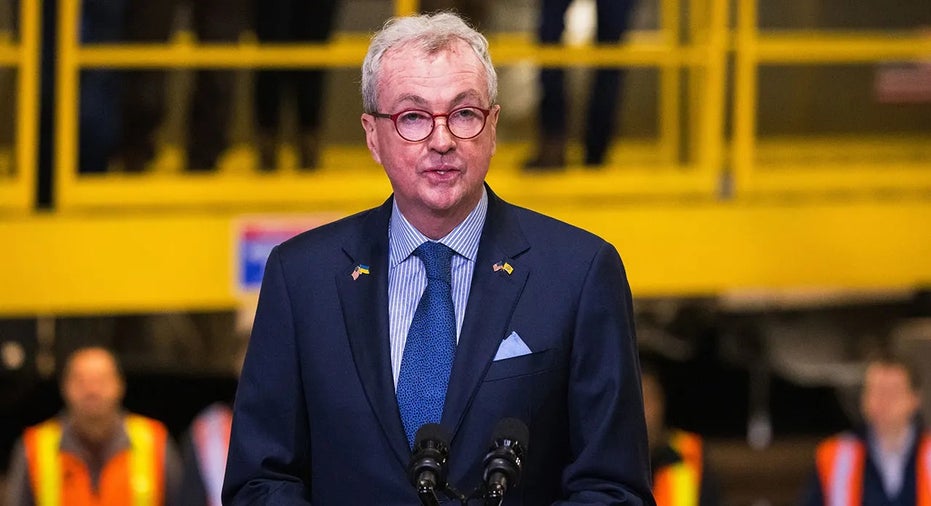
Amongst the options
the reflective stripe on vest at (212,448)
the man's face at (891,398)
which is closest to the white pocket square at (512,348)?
the reflective stripe on vest at (212,448)

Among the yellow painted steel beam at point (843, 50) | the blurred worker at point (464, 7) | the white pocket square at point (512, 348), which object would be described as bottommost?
the white pocket square at point (512, 348)

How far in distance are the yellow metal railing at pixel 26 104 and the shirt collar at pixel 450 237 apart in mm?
4402

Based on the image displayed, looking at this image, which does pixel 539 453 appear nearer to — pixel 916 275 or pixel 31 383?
pixel 916 275

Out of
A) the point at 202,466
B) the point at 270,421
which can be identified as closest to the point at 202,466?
the point at 202,466

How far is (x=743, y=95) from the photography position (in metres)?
7.18

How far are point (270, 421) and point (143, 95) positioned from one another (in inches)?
207

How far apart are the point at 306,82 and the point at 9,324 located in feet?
8.33

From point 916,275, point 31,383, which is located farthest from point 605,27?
point 31,383

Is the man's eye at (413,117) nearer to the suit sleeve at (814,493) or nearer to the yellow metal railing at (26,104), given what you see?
the suit sleeve at (814,493)

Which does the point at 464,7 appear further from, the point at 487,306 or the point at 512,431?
the point at 512,431

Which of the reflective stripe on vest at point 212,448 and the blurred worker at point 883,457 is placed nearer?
the blurred worker at point 883,457

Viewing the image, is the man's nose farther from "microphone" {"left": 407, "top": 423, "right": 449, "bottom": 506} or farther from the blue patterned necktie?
"microphone" {"left": 407, "top": 423, "right": 449, "bottom": 506}

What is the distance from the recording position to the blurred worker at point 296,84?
732 cm

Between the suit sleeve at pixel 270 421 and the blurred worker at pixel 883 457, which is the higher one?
the suit sleeve at pixel 270 421
